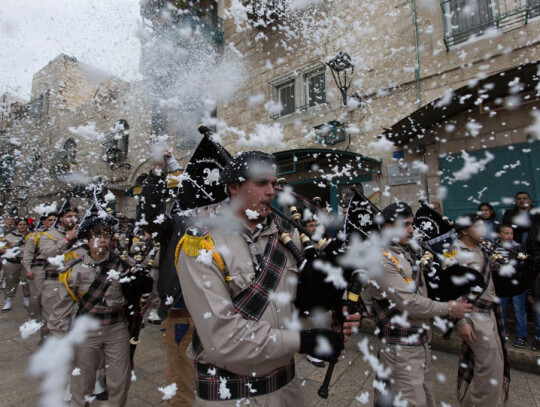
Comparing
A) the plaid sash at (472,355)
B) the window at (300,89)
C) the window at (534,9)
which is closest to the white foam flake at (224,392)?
the plaid sash at (472,355)

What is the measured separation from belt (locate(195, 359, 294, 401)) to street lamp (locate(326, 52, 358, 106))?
7.35 metres

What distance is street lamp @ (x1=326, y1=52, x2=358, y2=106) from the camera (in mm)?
7273

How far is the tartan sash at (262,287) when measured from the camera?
57.7 inches

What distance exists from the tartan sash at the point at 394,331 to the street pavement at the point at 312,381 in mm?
1164

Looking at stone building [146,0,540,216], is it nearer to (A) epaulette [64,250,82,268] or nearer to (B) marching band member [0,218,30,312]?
(A) epaulette [64,250,82,268]

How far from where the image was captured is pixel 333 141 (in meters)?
8.27

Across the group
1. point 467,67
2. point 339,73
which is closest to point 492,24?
point 467,67

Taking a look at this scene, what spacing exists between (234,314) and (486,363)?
3.25m

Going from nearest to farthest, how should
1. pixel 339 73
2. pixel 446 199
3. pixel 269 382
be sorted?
pixel 269 382 < pixel 446 199 < pixel 339 73

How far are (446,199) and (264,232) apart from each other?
6.59m

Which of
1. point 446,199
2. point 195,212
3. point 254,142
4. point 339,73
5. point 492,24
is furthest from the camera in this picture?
point 254,142

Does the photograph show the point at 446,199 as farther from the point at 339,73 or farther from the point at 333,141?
the point at 339,73

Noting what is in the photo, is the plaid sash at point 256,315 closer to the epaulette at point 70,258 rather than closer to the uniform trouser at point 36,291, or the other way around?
the epaulette at point 70,258

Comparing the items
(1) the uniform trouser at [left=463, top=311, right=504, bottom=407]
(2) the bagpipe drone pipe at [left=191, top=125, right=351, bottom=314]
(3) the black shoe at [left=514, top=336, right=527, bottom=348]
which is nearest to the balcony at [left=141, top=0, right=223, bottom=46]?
(2) the bagpipe drone pipe at [left=191, top=125, right=351, bottom=314]
